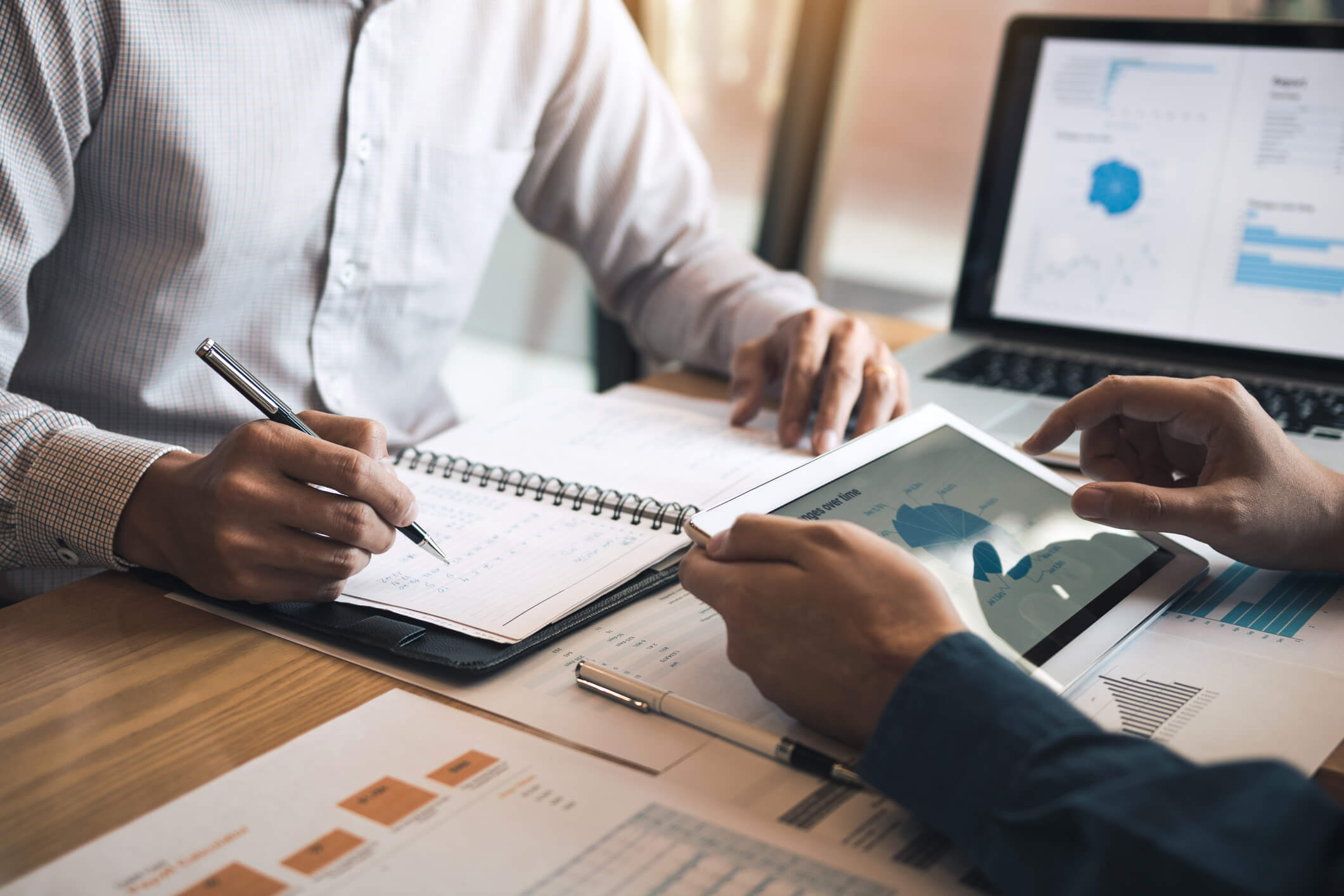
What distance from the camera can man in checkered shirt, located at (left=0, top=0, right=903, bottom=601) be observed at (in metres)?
0.66

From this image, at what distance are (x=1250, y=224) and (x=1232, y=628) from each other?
716 mm

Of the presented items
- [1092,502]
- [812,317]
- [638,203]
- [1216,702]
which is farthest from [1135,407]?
[638,203]

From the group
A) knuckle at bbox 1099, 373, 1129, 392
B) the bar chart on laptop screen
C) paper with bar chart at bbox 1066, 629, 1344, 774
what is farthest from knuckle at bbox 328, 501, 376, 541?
the bar chart on laptop screen

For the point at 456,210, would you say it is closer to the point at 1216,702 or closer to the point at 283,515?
the point at 283,515

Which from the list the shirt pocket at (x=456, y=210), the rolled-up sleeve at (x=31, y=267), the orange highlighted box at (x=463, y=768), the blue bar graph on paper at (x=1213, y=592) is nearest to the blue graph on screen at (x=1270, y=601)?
the blue bar graph on paper at (x=1213, y=592)

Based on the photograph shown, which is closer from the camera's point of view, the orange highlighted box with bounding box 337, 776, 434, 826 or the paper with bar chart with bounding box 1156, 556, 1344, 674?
the orange highlighted box with bounding box 337, 776, 434, 826

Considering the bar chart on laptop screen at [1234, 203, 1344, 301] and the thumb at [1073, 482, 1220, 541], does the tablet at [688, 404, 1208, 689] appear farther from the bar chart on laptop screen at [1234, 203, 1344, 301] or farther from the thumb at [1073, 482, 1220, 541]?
the bar chart on laptop screen at [1234, 203, 1344, 301]

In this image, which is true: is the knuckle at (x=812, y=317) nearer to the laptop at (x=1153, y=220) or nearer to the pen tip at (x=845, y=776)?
the laptop at (x=1153, y=220)

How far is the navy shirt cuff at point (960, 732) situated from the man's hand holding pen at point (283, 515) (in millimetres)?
327

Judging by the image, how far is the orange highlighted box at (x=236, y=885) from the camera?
0.42 m

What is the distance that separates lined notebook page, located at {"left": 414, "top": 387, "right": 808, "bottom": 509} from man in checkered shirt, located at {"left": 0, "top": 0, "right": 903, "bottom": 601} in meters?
0.05

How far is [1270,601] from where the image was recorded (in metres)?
0.69

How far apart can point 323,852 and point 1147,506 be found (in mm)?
522

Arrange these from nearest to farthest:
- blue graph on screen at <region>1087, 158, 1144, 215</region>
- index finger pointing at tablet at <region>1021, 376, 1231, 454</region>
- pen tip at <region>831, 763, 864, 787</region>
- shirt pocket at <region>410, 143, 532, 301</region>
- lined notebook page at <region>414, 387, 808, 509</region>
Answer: pen tip at <region>831, 763, 864, 787</region>
index finger pointing at tablet at <region>1021, 376, 1231, 454</region>
lined notebook page at <region>414, 387, 808, 509</region>
shirt pocket at <region>410, 143, 532, 301</region>
blue graph on screen at <region>1087, 158, 1144, 215</region>
